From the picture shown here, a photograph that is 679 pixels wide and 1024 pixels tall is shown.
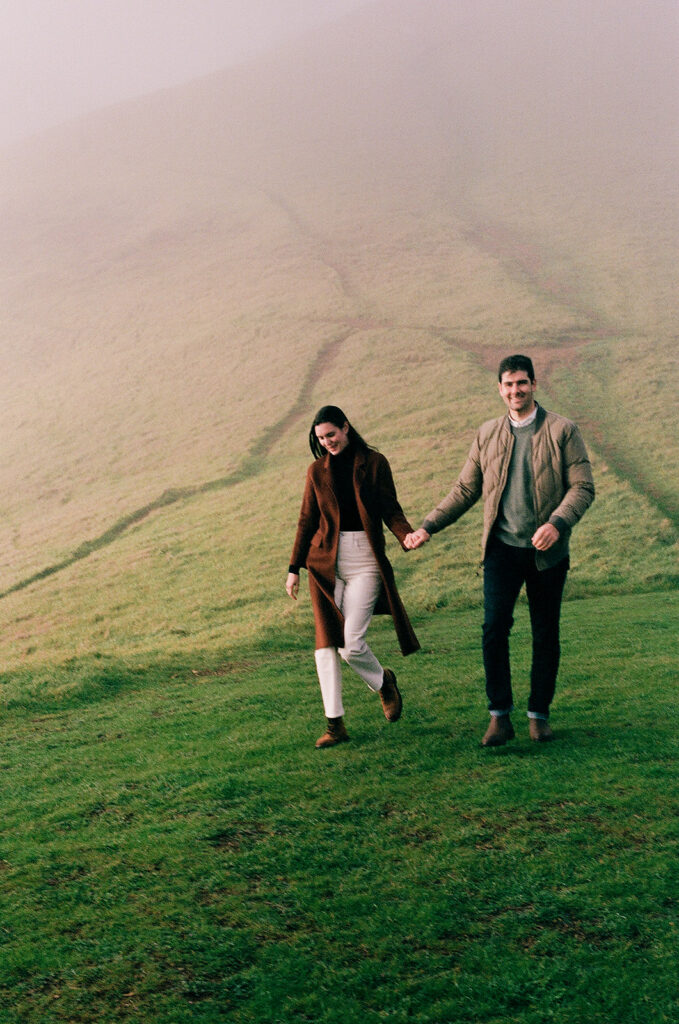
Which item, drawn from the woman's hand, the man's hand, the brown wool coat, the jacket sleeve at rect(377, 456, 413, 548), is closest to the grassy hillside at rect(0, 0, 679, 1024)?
the brown wool coat

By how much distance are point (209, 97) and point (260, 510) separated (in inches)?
5160

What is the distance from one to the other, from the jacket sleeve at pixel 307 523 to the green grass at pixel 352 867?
82.8 inches

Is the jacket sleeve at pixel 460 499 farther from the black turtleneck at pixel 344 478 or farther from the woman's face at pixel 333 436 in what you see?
the woman's face at pixel 333 436

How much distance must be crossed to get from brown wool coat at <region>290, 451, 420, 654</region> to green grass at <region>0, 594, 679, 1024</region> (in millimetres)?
1438

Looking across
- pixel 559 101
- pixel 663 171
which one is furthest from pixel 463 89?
pixel 663 171

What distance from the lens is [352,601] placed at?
9281mm

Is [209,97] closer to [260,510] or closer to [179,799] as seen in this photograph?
[260,510]

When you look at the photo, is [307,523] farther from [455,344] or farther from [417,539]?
[455,344]

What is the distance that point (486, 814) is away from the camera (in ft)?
25.0

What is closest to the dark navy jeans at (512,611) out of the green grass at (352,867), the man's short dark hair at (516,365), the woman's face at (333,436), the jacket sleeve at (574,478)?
the jacket sleeve at (574,478)

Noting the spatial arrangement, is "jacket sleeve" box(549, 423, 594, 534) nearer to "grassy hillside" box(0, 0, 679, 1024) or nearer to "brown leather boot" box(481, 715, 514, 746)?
"brown leather boot" box(481, 715, 514, 746)

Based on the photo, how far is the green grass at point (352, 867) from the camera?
539cm

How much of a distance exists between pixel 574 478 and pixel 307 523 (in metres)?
2.77

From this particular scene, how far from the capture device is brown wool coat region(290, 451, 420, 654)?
9195 millimetres
